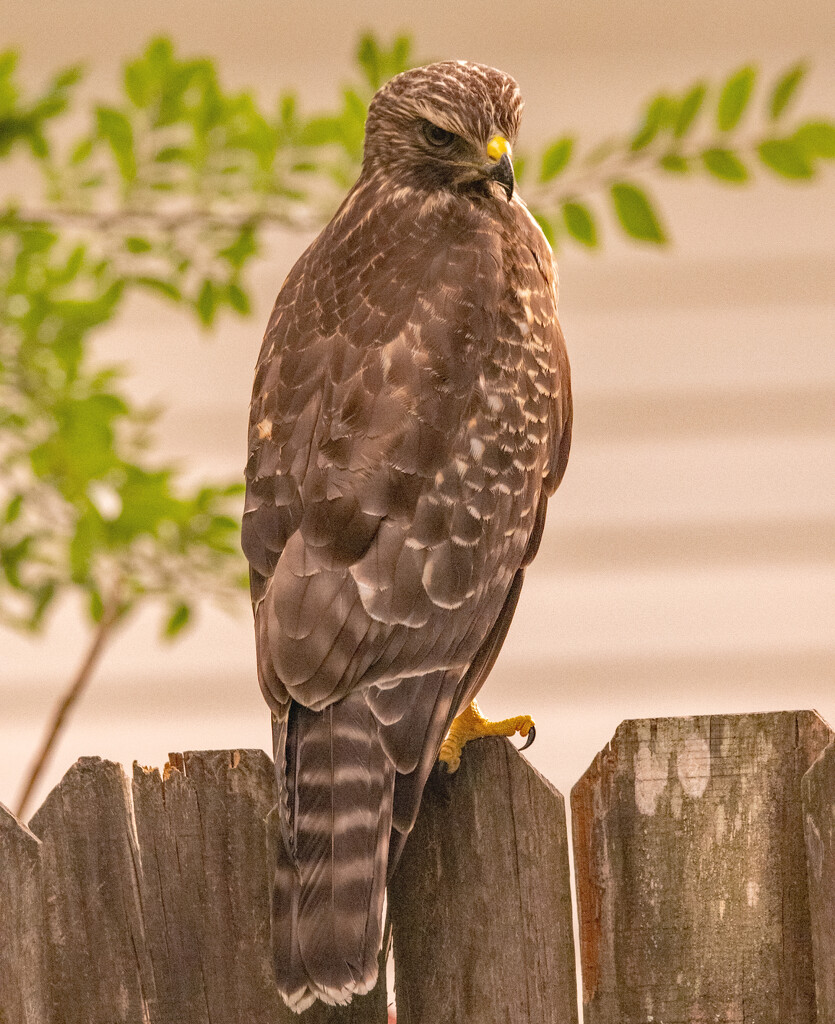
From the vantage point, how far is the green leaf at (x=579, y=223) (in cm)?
279

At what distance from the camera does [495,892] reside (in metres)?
2.21

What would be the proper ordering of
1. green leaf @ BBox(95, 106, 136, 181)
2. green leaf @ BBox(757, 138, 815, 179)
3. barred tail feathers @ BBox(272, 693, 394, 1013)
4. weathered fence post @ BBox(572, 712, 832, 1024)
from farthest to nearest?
green leaf @ BBox(95, 106, 136, 181), green leaf @ BBox(757, 138, 815, 179), weathered fence post @ BBox(572, 712, 832, 1024), barred tail feathers @ BBox(272, 693, 394, 1013)

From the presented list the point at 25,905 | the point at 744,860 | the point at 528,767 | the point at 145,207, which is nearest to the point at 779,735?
the point at 744,860

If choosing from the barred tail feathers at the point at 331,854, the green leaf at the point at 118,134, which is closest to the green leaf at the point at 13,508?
the green leaf at the point at 118,134

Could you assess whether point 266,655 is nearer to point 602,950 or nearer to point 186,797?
point 186,797

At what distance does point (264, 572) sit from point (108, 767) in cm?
43

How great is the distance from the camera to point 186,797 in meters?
2.22

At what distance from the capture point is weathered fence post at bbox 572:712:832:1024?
215 cm

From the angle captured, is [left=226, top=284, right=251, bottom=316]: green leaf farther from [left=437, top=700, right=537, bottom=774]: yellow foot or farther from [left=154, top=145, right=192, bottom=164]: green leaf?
[left=437, top=700, right=537, bottom=774]: yellow foot

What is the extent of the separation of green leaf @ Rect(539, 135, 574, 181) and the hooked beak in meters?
0.28

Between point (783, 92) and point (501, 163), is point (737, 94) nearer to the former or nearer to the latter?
point (783, 92)

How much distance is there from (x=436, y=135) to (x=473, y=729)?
121 cm

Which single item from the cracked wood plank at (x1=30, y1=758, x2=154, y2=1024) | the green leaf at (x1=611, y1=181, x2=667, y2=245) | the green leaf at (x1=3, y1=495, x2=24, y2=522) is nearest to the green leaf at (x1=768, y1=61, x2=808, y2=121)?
the green leaf at (x1=611, y1=181, x2=667, y2=245)

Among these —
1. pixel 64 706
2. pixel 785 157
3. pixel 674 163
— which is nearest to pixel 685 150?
pixel 674 163
